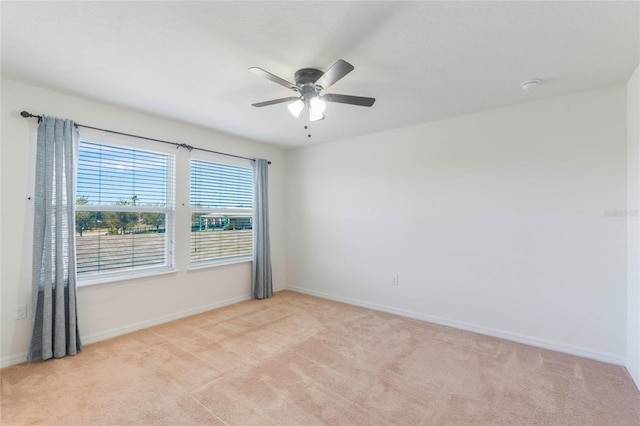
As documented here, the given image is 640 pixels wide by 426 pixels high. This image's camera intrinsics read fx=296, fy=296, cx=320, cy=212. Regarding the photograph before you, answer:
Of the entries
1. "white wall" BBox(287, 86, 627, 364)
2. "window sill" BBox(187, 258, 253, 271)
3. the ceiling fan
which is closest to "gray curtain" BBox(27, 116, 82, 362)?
"window sill" BBox(187, 258, 253, 271)

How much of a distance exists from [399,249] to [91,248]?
11.5 ft

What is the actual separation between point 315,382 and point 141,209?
2668mm

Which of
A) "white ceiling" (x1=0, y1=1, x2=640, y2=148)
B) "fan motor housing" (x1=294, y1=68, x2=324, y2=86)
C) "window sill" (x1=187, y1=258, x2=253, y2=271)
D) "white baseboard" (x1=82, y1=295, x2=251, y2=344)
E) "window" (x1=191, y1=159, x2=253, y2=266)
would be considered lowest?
"white baseboard" (x1=82, y1=295, x2=251, y2=344)

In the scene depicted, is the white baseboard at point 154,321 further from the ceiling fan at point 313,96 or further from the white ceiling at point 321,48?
the ceiling fan at point 313,96

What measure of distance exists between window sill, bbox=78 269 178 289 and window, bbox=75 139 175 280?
0.15 ft

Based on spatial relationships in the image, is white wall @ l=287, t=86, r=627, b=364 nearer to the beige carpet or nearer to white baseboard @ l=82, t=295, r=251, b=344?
the beige carpet

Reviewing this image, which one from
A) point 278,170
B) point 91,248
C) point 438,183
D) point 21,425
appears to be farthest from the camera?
point 278,170

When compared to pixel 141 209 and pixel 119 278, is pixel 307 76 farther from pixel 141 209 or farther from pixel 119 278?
pixel 119 278

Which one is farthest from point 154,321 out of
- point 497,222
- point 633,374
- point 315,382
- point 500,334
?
point 633,374

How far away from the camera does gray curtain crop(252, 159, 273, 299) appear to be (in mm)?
4543

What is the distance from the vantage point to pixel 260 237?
15.0ft

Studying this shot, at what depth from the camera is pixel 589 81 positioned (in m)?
2.54

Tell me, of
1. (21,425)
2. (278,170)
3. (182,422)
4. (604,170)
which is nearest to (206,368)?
(182,422)

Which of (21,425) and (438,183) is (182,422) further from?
(438,183)
